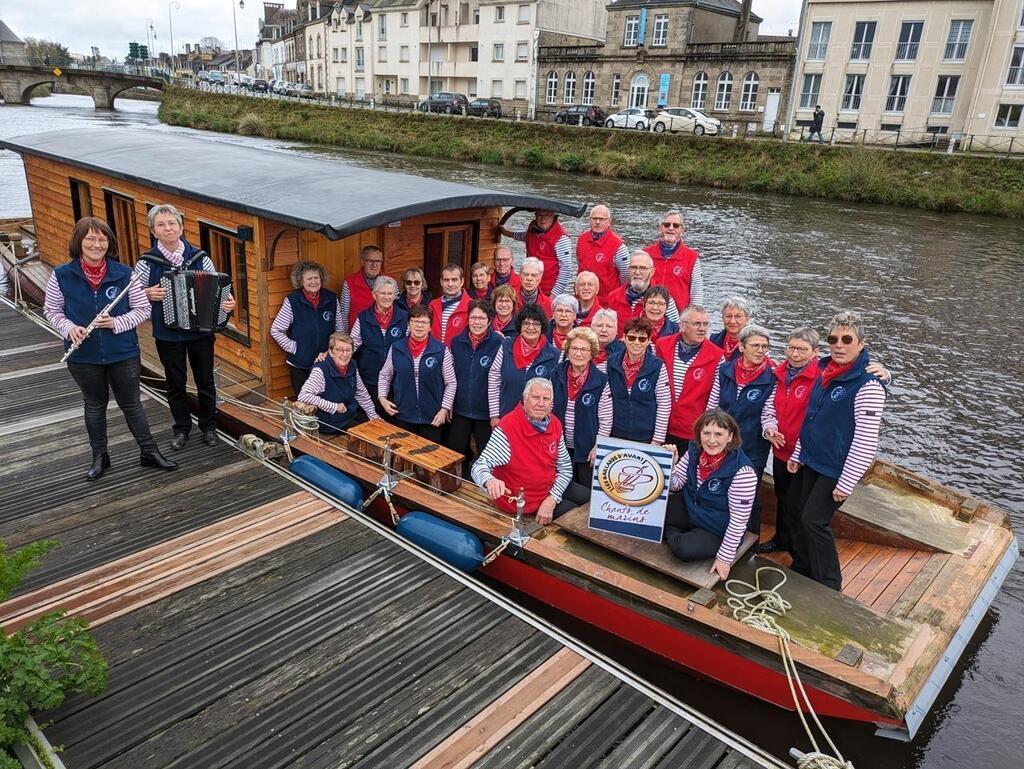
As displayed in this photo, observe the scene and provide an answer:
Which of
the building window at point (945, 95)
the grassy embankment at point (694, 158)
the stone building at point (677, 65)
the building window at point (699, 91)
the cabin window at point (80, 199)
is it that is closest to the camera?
the cabin window at point (80, 199)

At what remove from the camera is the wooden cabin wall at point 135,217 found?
7.85m

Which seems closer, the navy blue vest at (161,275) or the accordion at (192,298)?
the accordion at (192,298)

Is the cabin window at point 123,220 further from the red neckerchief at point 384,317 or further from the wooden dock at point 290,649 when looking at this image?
the red neckerchief at point 384,317

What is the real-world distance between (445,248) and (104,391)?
4.19m

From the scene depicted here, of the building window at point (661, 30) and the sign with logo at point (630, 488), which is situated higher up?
the building window at point (661, 30)

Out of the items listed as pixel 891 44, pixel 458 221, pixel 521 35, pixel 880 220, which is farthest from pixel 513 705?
pixel 521 35

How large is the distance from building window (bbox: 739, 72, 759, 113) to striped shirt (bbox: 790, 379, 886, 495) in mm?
41748

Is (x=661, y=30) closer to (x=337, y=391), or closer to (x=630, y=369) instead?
(x=337, y=391)

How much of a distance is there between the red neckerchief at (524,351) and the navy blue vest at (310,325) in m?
2.10

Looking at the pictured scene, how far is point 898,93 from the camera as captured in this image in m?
38.0

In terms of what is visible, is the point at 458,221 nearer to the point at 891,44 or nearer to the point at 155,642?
the point at 155,642

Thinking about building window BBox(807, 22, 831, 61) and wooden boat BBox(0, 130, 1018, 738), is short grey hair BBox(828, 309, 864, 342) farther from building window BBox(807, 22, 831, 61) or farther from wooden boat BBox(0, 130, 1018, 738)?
building window BBox(807, 22, 831, 61)

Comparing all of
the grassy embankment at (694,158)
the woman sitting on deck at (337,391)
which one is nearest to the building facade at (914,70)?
the grassy embankment at (694,158)

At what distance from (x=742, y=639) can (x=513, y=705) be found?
1.68 metres
